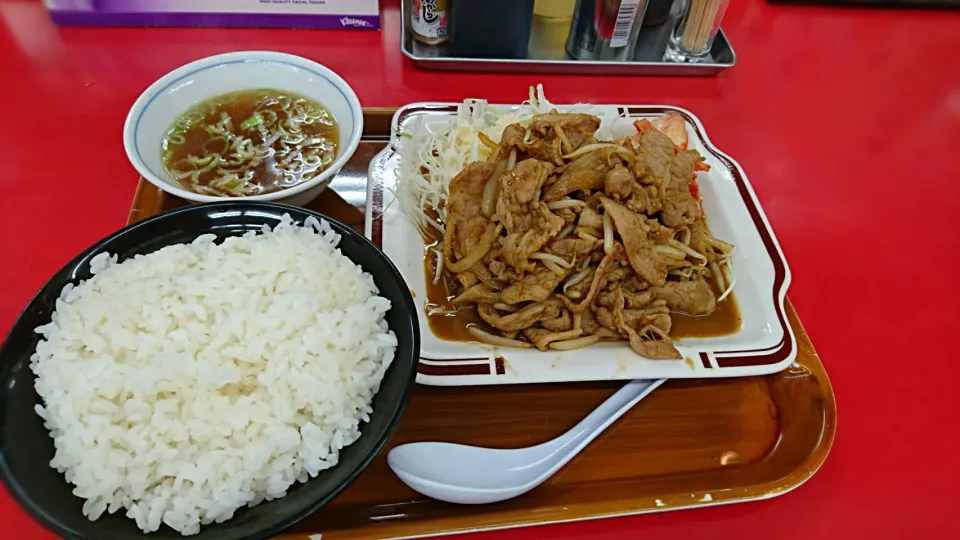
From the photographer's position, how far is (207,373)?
1093 mm

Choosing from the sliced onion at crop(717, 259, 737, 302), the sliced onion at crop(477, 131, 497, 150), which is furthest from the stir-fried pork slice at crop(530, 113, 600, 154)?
Answer: the sliced onion at crop(717, 259, 737, 302)

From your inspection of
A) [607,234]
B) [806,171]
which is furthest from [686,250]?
[806,171]

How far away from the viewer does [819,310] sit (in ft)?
5.70

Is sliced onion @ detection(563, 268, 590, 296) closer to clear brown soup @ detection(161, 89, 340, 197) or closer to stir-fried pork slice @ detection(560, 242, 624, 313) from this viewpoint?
stir-fried pork slice @ detection(560, 242, 624, 313)

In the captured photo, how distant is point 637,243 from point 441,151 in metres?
0.72

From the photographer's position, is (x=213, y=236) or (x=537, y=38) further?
(x=537, y=38)

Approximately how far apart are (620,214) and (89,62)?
218 cm

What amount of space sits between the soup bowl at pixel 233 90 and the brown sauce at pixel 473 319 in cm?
43

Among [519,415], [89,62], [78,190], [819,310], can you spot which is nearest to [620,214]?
[519,415]

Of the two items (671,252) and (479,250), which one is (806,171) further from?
(479,250)

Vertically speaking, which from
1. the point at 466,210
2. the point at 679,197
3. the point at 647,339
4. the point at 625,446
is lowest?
the point at 625,446

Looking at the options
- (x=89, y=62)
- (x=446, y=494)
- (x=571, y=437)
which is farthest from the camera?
(x=89, y=62)

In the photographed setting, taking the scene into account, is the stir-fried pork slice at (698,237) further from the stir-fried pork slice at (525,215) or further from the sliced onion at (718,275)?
the stir-fried pork slice at (525,215)

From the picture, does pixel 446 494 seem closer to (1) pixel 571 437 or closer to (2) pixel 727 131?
(1) pixel 571 437
